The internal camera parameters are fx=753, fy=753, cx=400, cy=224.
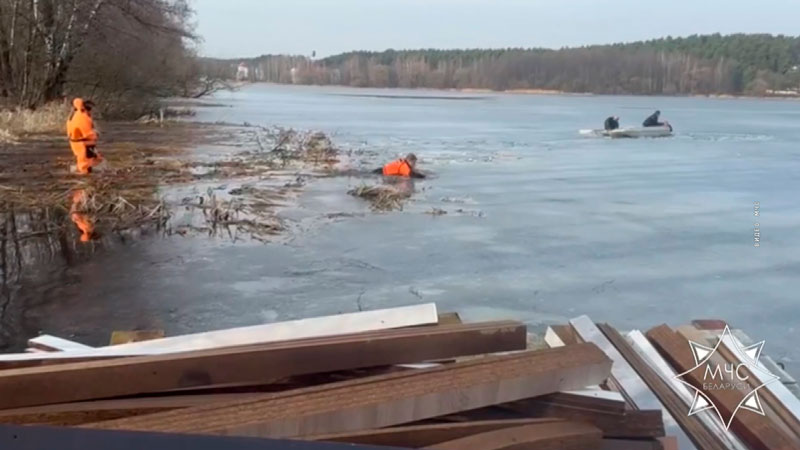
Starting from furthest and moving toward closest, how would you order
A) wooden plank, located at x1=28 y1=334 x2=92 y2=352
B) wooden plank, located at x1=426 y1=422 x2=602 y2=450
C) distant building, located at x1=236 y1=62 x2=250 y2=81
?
distant building, located at x1=236 y1=62 x2=250 y2=81 < wooden plank, located at x1=28 y1=334 x2=92 y2=352 < wooden plank, located at x1=426 y1=422 x2=602 y2=450

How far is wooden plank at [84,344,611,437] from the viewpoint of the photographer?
102 inches

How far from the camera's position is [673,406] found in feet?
12.2

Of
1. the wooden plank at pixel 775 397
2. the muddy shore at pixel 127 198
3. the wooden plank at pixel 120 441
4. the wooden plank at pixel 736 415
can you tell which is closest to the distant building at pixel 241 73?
the muddy shore at pixel 127 198

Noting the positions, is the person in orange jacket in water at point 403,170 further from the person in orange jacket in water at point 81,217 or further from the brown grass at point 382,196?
the person in orange jacket in water at point 81,217

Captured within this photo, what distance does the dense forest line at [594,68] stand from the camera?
11700 centimetres

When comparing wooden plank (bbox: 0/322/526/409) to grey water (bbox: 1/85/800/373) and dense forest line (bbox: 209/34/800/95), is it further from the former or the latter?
dense forest line (bbox: 209/34/800/95)

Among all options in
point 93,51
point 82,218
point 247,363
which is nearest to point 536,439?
point 247,363

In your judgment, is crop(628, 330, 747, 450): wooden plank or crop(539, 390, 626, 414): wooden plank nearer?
crop(539, 390, 626, 414): wooden plank

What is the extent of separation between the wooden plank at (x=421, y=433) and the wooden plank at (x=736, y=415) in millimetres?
1244

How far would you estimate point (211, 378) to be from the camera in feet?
10.4

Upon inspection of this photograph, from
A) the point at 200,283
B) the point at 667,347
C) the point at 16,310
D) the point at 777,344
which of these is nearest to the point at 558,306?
the point at 777,344

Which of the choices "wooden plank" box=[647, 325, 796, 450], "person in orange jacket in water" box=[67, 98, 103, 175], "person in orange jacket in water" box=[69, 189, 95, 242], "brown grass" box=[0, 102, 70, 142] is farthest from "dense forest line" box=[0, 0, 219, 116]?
"wooden plank" box=[647, 325, 796, 450]

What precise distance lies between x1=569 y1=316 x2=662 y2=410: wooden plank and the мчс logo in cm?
Answer: 23

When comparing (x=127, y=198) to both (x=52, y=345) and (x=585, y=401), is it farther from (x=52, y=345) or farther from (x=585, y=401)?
(x=585, y=401)
